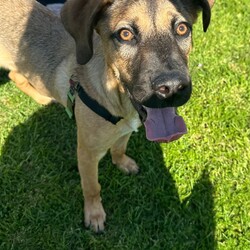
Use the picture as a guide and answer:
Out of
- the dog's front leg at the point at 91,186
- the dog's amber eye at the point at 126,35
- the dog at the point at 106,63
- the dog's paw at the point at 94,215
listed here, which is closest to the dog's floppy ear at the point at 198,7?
the dog at the point at 106,63

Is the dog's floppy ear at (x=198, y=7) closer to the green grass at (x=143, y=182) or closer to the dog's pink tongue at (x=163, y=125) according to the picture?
the dog's pink tongue at (x=163, y=125)

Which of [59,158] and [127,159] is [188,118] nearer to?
[127,159]

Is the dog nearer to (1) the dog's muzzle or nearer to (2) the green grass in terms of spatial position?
(1) the dog's muzzle

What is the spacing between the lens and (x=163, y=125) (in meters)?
3.08

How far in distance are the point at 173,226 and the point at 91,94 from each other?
154cm

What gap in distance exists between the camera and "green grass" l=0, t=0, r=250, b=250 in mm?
3908

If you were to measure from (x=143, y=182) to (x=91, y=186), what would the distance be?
0.68 meters

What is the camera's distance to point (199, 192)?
4.16 metres

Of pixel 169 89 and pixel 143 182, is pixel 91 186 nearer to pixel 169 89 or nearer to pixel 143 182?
pixel 143 182

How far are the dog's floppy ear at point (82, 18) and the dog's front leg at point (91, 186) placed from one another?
3.14 ft

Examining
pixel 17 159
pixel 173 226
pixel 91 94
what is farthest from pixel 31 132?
pixel 173 226

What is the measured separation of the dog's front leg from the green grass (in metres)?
0.10

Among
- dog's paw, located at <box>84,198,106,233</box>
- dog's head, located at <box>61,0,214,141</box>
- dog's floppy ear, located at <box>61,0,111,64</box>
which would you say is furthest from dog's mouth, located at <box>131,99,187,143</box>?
dog's paw, located at <box>84,198,106,233</box>

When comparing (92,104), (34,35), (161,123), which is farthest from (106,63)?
(34,35)
